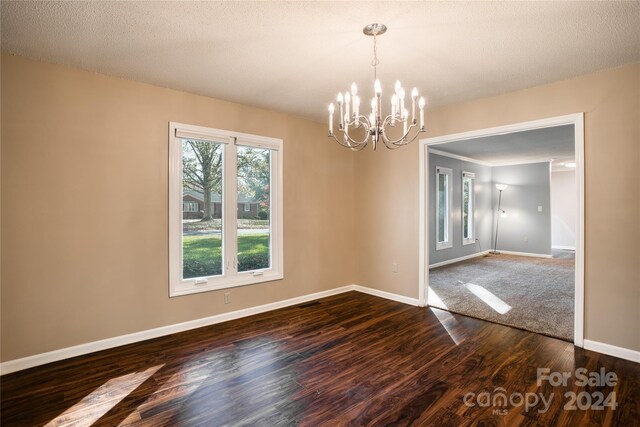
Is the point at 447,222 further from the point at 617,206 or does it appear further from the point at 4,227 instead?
the point at 4,227

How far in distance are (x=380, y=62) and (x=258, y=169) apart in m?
2.03

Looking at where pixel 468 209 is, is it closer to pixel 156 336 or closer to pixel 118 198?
pixel 156 336

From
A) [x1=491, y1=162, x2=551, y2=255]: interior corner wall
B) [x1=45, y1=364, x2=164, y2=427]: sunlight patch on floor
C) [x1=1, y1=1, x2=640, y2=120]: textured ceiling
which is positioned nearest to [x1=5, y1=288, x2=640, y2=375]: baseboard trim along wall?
[x1=45, y1=364, x2=164, y2=427]: sunlight patch on floor

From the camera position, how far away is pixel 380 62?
109 inches

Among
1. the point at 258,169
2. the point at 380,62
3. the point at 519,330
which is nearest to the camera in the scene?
the point at 380,62

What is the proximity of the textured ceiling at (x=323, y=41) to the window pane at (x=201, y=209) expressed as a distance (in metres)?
0.74

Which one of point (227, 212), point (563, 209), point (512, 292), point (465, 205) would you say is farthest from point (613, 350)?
point (563, 209)

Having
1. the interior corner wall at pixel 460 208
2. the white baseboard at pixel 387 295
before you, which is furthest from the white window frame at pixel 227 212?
the interior corner wall at pixel 460 208

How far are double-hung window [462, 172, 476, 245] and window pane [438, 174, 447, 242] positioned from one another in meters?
0.90

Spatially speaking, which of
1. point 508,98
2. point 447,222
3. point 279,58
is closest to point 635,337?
point 508,98

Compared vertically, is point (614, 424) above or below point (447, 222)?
below

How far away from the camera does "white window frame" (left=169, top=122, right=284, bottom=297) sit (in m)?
3.42

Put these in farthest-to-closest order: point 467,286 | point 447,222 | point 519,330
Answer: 1. point 447,222
2. point 467,286
3. point 519,330

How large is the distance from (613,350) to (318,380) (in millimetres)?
2663
